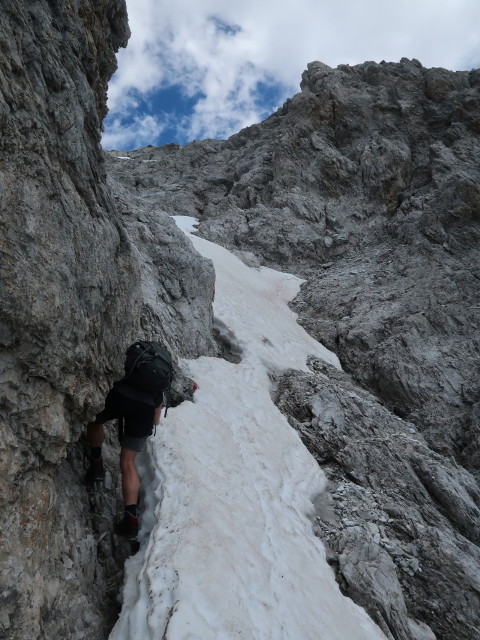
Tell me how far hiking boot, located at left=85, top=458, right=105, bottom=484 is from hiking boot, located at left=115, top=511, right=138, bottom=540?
662 mm

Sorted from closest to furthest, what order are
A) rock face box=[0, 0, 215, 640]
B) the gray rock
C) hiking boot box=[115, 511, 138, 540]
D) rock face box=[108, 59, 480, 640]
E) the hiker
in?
rock face box=[0, 0, 215, 640] < hiking boot box=[115, 511, 138, 540] < the hiker < the gray rock < rock face box=[108, 59, 480, 640]

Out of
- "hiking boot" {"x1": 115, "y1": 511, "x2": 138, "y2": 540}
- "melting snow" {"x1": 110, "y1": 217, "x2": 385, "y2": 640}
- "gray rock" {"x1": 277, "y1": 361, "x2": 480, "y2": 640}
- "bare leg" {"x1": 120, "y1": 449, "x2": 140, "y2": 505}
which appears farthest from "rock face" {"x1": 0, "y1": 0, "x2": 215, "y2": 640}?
"gray rock" {"x1": 277, "y1": 361, "x2": 480, "y2": 640}

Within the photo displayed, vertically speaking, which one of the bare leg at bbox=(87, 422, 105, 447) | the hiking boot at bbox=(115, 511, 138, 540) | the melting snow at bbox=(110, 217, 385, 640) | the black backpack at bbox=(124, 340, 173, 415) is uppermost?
the black backpack at bbox=(124, 340, 173, 415)

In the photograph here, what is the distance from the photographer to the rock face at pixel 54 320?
3.74 meters

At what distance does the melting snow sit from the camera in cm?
480

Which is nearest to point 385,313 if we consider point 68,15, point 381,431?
point 381,431

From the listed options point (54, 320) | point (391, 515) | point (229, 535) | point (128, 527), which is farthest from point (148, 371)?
point (391, 515)

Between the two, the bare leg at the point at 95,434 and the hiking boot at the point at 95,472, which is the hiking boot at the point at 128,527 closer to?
the hiking boot at the point at 95,472

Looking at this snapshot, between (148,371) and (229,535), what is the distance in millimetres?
2905

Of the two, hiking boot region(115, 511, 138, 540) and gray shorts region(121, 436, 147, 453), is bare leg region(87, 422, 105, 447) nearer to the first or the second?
gray shorts region(121, 436, 147, 453)

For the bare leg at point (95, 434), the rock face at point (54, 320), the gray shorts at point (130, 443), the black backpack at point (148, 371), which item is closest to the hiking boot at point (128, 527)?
the rock face at point (54, 320)

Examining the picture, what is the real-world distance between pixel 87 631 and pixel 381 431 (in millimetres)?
11703

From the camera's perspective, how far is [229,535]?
6.25m

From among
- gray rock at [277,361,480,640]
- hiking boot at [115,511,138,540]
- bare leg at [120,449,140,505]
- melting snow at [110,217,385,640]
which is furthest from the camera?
gray rock at [277,361,480,640]
